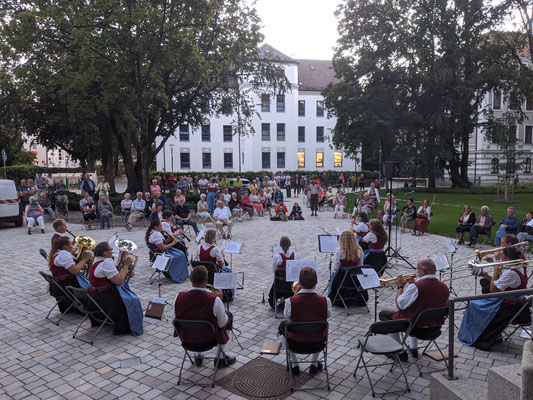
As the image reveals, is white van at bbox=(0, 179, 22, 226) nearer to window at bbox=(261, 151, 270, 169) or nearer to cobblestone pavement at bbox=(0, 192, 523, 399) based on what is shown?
cobblestone pavement at bbox=(0, 192, 523, 399)

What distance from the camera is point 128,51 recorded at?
19.0 m

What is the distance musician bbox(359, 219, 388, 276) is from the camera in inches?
352

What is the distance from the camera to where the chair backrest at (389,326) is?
4777mm

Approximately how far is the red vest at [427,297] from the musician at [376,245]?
357 cm

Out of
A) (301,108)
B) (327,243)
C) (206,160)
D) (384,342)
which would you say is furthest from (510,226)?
(301,108)

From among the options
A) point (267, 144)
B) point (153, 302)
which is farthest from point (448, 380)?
point (267, 144)

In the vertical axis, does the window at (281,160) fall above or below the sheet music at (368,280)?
above

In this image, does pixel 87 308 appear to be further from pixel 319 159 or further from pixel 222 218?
pixel 319 159

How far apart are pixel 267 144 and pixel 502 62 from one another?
31768 millimetres

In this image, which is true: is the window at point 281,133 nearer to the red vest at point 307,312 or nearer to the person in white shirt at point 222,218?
the person in white shirt at point 222,218

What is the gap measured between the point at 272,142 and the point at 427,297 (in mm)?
53588

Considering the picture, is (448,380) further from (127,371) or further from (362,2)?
(362,2)

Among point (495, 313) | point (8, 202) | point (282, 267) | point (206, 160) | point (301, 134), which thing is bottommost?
point (495, 313)

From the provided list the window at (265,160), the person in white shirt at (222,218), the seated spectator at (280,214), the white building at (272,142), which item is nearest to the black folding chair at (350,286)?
the person in white shirt at (222,218)
